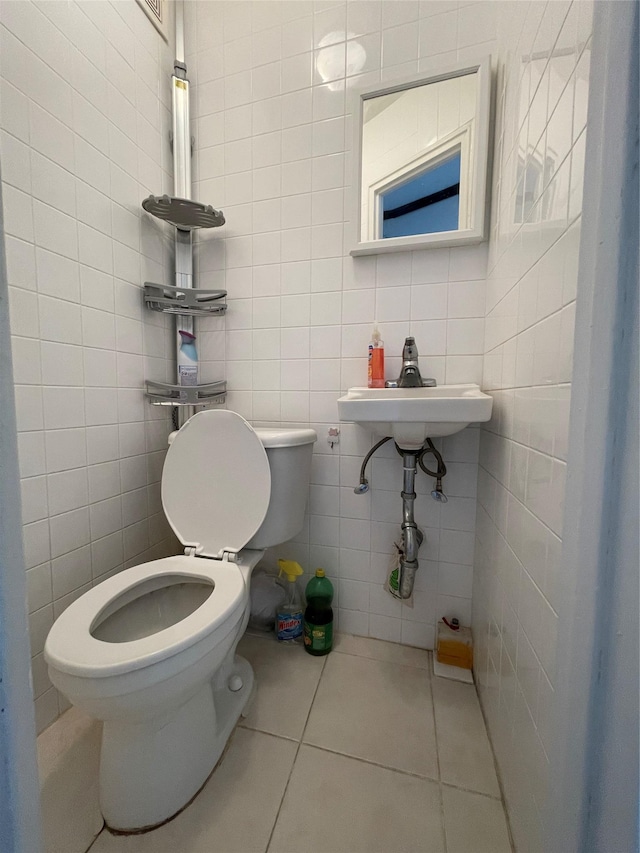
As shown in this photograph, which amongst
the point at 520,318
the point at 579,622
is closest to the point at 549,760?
the point at 579,622

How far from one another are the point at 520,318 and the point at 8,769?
0.95 m

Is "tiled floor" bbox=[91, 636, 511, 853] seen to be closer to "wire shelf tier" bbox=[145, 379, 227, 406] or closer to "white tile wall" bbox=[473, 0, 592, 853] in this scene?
"white tile wall" bbox=[473, 0, 592, 853]

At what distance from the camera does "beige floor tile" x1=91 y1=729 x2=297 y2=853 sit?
0.71 metres

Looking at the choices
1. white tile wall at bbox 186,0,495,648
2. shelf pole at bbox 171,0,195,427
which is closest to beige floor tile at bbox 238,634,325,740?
white tile wall at bbox 186,0,495,648

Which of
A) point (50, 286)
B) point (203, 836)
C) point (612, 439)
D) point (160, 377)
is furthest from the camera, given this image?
point (160, 377)

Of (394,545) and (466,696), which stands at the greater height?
(394,545)

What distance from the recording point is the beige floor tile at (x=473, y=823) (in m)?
0.71

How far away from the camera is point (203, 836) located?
0.72 meters

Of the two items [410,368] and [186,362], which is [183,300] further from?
[410,368]

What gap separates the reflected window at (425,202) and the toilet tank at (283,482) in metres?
0.76

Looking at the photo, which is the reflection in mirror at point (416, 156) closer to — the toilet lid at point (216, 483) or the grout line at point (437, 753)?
the toilet lid at point (216, 483)

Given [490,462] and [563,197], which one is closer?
[563,197]

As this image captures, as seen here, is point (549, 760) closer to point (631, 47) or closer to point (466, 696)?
point (466, 696)

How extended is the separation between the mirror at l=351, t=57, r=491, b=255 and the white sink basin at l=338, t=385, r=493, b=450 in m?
0.58
